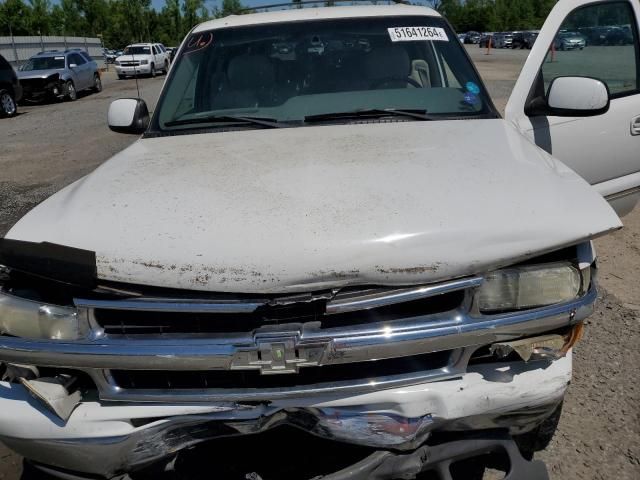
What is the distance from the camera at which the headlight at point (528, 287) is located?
194 centimetres

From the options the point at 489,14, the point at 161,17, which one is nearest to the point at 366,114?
the point at 161,17

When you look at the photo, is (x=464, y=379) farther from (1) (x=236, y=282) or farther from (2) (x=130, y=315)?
(2) (x=130, y=315)

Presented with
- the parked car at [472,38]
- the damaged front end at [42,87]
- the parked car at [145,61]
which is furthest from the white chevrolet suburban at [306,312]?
the parked car at [472,38]

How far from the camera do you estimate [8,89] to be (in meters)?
16.5

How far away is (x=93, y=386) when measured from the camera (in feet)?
6.75

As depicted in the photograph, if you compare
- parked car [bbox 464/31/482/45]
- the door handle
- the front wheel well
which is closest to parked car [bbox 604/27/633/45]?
the door handle

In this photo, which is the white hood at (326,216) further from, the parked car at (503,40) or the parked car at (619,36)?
the parked car at (503,40)

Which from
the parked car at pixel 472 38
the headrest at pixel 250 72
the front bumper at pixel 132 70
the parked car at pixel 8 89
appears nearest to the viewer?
the headrest at pixel 250 72

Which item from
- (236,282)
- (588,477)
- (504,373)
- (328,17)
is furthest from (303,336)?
(328,17)

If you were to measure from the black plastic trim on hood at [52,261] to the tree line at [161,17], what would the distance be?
36.6m

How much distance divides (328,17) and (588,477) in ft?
8.77

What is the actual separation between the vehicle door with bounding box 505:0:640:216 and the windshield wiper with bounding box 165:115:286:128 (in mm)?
1373

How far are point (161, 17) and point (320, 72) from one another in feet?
169

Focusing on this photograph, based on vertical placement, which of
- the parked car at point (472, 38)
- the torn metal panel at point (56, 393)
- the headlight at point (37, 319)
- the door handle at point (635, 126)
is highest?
the door handle at point (635, 126)
